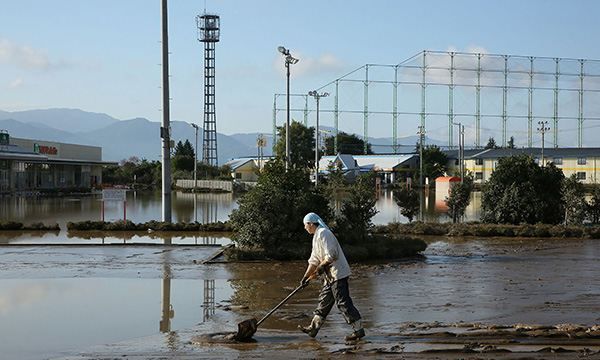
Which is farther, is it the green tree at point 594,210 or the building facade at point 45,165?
the building facade at point 45,165

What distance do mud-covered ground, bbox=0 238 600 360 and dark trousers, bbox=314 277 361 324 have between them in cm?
36

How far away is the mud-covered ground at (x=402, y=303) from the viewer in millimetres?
8906

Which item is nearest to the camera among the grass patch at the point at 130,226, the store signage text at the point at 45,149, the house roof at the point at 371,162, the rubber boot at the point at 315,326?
the rubber boot at the point at 315,326

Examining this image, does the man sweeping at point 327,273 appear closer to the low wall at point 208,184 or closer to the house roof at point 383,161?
the low wall at point 208,184

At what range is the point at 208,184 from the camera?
7825 centimetres

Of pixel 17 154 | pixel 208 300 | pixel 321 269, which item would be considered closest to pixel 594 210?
pixel 208 300

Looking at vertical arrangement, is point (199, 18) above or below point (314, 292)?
above

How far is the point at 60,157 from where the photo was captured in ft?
251

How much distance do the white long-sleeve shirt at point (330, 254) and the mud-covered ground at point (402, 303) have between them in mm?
839

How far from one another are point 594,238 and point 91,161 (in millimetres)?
64416

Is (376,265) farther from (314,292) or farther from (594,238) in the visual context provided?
(594,238)

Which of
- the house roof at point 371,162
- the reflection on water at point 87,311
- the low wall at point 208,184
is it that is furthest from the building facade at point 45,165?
the reflection on water at point 87,311

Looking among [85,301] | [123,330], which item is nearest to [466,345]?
[123,330]

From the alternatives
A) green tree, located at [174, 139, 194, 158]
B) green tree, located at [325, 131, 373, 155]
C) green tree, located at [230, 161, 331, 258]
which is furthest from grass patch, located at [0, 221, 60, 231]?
green tree, located at [325, 131, 373, 155]
